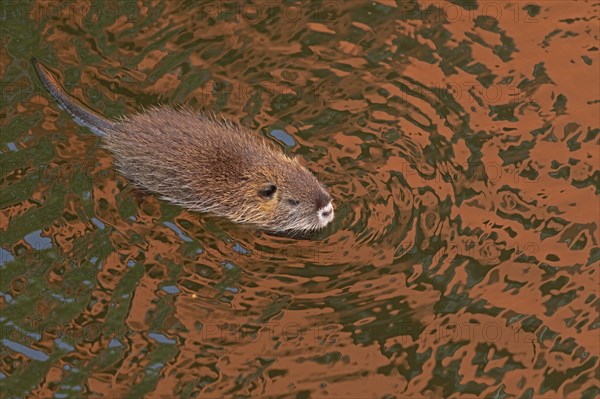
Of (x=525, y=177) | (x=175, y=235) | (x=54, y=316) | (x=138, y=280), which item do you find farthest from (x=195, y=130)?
(x=525, y=177)

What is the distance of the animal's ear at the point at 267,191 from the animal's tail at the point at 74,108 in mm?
1627

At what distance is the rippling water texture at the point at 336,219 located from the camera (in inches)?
299

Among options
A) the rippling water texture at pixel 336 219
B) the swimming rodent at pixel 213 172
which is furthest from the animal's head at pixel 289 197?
the rippling water texture at pixel 336 219

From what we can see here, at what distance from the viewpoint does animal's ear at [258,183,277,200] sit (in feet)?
28.8

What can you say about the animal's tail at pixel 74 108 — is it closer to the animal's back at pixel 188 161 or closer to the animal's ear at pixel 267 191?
the animal's back at pixel 188 161

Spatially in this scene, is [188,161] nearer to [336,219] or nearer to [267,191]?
[267,191]

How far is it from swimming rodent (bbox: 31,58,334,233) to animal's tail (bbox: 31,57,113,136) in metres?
0.32

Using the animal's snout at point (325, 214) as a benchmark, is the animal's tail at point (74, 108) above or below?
above

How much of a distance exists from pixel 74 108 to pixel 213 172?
1.63 meters

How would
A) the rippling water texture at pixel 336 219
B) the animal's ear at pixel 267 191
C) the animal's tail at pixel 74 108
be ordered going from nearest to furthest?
the rippling water texture at pixel 336 219, the animal's ear at pixel 267 191, the animal's tail at pixel 74 108

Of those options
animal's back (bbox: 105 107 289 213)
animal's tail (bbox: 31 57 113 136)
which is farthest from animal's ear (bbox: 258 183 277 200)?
animal's tail (bbox: 31 57 113 136)

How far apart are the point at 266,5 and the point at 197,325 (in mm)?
4460

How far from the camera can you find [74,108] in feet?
30.7

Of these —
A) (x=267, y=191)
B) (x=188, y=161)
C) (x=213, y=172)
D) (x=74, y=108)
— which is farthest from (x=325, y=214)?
(x=74, y=108)
